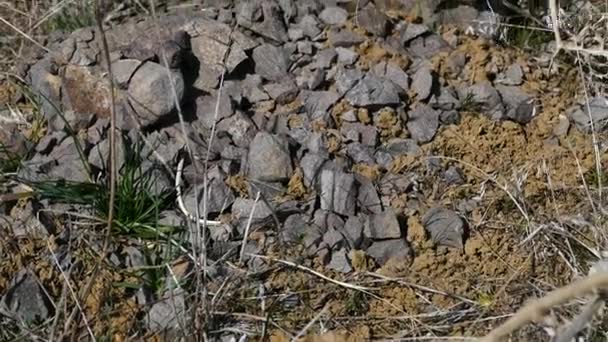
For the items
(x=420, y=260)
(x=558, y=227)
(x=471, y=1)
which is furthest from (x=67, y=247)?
(x=471, y=1)

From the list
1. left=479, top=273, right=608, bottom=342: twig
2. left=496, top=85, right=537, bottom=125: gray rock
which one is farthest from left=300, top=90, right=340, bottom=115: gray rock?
left=479, top=273, right=608, bottom=342: twig

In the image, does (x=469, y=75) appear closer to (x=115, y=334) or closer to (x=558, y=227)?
(x=558, y=227)

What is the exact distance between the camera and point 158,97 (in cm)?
249

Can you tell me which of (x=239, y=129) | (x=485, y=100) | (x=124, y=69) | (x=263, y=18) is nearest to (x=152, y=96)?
(x=124, y=69)

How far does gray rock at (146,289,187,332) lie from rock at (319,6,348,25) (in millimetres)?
966

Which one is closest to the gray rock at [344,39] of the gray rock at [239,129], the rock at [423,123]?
the rock at [423,123]

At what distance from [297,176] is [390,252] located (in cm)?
29

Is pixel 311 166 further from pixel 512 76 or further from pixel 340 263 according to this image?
pixel 512 76

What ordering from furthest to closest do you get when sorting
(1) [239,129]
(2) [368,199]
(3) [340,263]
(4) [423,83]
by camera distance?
1. (4) [423,83]
2. (1) [239,129]
3. (2) [368,199]
4. (3) [340,263]

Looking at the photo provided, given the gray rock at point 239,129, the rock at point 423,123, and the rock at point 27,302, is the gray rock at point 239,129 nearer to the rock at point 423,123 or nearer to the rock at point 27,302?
the rock at point 423,123

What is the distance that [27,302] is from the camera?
7.20ft

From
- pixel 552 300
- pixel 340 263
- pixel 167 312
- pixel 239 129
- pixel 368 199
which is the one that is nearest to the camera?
pixel 552 300

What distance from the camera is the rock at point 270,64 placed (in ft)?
8.80

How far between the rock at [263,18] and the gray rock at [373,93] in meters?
0.26
